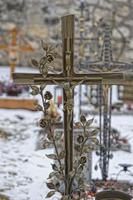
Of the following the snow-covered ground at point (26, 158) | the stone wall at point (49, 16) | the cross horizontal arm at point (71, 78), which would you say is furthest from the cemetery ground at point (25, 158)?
the stone wall at point (49, 16)

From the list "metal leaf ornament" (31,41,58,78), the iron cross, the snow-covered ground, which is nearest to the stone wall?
the snow-covered ground

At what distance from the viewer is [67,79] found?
3.34 meters

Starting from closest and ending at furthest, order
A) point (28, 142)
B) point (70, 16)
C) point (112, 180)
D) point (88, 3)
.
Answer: point (70, 16), point (112, 180), point (28, 142), point (88, 3)

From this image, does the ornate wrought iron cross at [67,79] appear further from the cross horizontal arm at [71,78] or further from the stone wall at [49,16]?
the stone wall at [49,16]

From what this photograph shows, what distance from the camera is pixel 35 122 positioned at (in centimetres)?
738

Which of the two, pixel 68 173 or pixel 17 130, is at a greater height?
pixel 68 173

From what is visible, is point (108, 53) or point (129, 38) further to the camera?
point (129, 38)

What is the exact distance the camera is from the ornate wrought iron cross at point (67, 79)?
3262mm

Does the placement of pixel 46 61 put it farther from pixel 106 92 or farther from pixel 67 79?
pixel 106 92

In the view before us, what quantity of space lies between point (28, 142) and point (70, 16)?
3375 millimetres

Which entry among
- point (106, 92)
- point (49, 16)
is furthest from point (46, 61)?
point (49, 16)

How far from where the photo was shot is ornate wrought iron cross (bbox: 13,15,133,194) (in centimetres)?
326

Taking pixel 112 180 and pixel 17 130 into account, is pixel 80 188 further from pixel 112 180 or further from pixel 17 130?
pixel 17 130

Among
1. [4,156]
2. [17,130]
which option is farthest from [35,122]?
[4,156]
